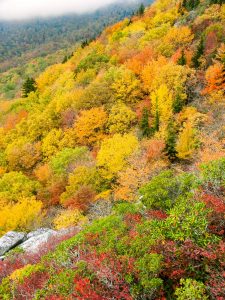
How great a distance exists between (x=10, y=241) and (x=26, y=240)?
1.82 m

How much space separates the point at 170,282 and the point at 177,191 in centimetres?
852

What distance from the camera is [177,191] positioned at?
25547mm

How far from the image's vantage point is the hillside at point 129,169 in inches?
703

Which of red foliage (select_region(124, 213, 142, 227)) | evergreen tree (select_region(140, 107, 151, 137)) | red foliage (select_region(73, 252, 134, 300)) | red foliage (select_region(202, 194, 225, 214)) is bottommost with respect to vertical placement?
evergreen tree (select_region(140, 107, 151, 137))

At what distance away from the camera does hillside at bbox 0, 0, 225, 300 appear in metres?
17.9

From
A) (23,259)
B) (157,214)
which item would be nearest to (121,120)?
(23,259)

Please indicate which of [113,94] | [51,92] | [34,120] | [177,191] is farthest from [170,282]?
[51,92]

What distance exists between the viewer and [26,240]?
40344 mm

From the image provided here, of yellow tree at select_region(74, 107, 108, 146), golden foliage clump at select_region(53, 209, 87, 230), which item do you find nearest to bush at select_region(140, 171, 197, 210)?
golden foliage clump at select_region(53, 209, 87, 230)

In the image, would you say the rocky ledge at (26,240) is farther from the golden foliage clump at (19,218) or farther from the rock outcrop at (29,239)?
the golden foliage clump at (19,218)

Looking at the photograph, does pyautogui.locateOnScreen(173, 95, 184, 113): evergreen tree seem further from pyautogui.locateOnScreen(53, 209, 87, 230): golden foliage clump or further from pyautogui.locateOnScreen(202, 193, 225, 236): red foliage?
pyautogui.locateOnScreen(202, 193, 225, 236): red foliage

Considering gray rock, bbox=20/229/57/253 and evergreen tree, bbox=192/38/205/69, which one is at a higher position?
evergreen tree, bbox=192/38/205/69

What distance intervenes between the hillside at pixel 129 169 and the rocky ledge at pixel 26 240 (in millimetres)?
2152

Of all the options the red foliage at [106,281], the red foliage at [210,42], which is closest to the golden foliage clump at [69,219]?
the red foliage at [106,281]
